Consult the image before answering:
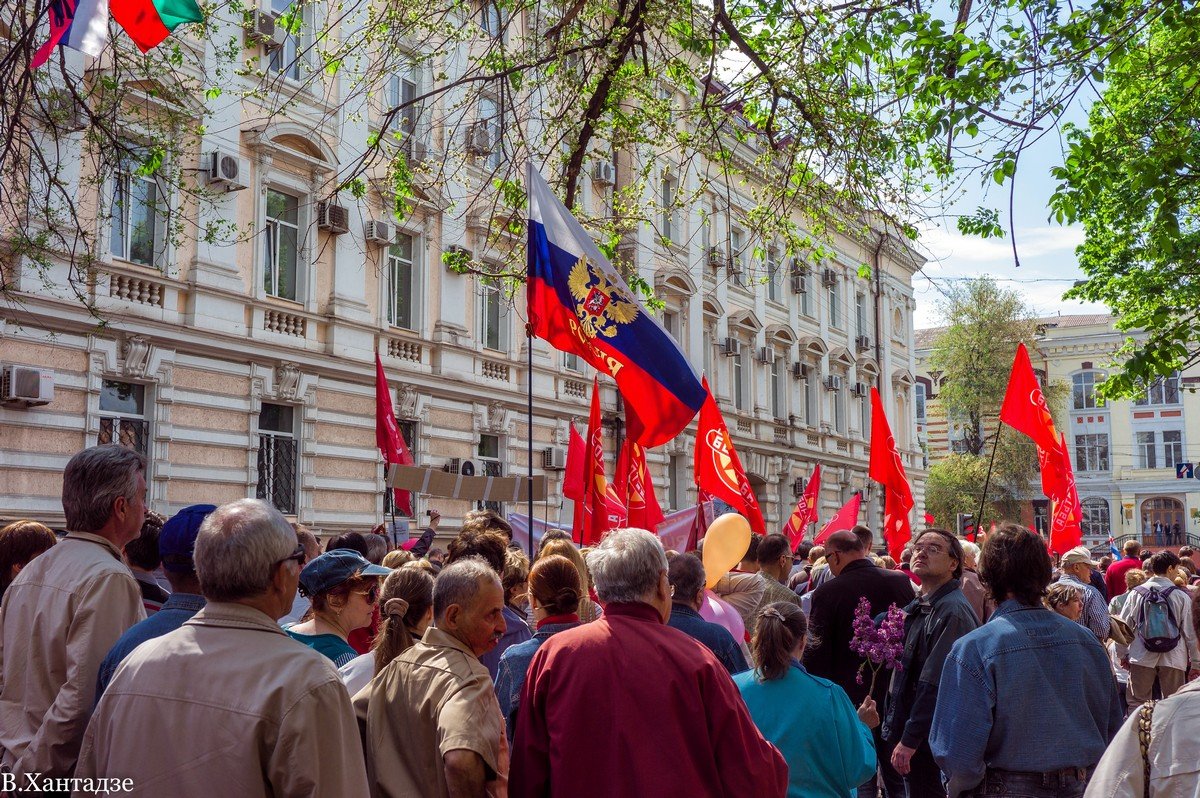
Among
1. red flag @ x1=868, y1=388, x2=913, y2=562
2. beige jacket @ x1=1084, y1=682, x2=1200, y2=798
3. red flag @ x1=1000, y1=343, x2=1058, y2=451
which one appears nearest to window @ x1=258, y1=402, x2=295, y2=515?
red flag @ x1=868, y1=388, x2=913, y2=562

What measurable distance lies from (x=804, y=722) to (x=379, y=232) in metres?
15.3

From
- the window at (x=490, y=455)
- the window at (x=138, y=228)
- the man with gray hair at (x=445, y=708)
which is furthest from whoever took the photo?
the window at (x=490, y=455)

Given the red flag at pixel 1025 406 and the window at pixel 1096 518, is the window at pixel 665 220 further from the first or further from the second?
the window at pixel 1096 518

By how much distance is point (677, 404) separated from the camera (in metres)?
6.84

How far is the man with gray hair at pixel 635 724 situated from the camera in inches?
135

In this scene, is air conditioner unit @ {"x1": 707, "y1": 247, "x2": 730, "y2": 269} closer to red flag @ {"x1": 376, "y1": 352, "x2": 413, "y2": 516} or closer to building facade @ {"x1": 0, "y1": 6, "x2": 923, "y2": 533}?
building facade @ {"x1": 0, "y1": 6, "x2": 923, "y2": 533}

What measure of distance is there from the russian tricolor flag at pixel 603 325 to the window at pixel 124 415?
937cm

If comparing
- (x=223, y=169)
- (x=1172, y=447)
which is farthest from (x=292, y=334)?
(x=1172, y=447)

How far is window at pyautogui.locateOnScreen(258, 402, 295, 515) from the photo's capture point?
16906 millimetres

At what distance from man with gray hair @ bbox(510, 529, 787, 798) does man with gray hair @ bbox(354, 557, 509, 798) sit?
17cm

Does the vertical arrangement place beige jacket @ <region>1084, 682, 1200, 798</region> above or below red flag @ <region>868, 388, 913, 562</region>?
below

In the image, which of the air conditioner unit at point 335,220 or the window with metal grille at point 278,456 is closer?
the window with metal grille at point 278,456

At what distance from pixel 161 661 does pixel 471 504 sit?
1775 cm

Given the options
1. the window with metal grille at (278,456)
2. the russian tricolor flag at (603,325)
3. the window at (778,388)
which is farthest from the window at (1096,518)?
the russian tricolor flag at (603,325)
